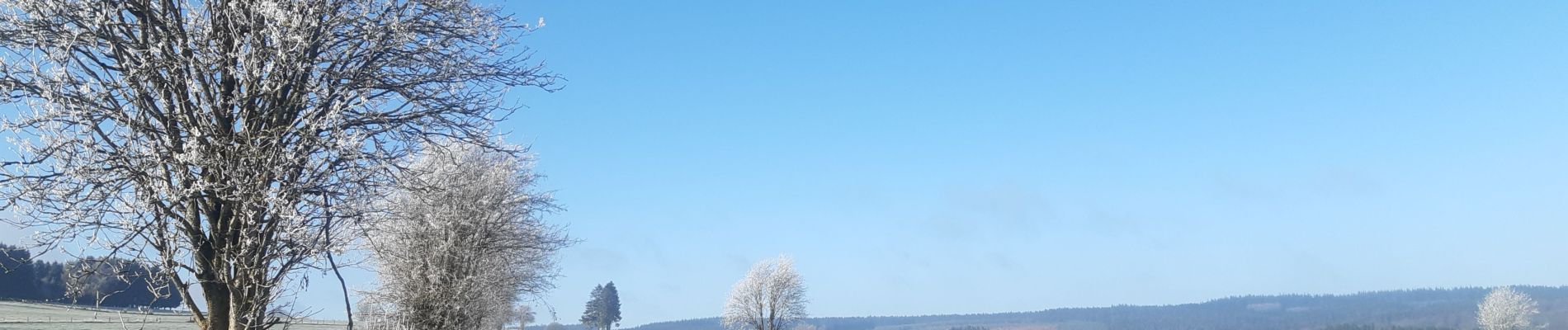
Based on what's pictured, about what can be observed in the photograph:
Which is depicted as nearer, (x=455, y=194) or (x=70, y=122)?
(x=70, y=122)

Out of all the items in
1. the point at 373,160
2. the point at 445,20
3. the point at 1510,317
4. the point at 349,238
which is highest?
the point at 445,20

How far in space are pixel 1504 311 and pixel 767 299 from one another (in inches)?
2982

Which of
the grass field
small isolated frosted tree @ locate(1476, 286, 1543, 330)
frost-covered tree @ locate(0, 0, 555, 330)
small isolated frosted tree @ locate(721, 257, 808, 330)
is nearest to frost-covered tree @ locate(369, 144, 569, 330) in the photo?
frost-covered tree @ locate(0, 0, 555, 330)

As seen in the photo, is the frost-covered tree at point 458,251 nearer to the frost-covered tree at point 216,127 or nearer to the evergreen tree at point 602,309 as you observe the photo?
the frost-covered tree at point 216,127

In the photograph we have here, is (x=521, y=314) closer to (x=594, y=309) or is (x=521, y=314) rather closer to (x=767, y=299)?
(x=767, y=299)

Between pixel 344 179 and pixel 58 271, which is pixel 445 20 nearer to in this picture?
pixel 344 179

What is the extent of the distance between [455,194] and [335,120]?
15.5 meters

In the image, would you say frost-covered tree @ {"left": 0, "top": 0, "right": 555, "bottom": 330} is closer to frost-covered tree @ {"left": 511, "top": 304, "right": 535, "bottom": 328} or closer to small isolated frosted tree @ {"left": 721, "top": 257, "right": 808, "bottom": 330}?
frost-covered tree @ {"left": 511, "top": 304, "right": 535, "bottom": 328}

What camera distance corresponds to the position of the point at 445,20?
7934 mm

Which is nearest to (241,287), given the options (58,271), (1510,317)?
(58,271)

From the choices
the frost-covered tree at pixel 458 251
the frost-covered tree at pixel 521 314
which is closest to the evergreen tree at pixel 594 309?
the frost-covered tree at pixel 521 314

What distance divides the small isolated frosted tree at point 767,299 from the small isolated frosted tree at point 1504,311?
72.6m

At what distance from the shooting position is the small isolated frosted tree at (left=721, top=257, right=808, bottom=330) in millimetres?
67125

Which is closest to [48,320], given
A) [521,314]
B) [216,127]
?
[521,314]
